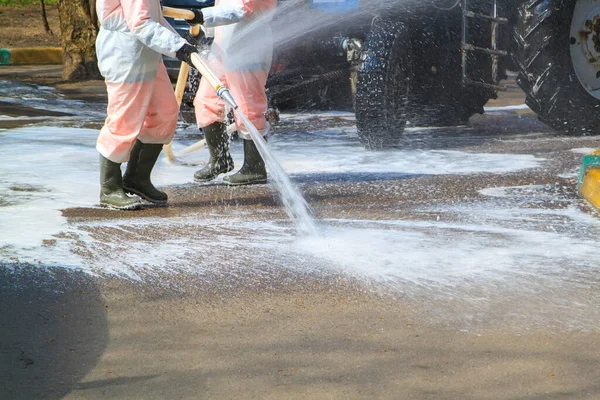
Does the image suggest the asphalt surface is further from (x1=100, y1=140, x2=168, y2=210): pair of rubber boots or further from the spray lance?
the spray lance

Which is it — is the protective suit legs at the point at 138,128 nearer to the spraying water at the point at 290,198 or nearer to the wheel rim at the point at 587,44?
the spraying water at the point at 290,198

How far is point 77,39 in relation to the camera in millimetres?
13852

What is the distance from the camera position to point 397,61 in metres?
8.00

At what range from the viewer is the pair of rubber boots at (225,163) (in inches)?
271

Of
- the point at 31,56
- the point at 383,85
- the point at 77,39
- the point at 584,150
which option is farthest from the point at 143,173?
the point at 31,56

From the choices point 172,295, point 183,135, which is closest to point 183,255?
point 172,295

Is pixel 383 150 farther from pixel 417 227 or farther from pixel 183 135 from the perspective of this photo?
pixel 417 227

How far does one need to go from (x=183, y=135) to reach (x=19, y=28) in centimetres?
1077

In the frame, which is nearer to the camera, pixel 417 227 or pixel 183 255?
pixel 183 255

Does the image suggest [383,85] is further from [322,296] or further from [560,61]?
[322,296]

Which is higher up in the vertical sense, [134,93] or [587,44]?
[134,93]

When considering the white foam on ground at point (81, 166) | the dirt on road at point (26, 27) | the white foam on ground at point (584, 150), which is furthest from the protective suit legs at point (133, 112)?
the dirt on road at point (26, 27)

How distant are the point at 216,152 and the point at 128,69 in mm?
1159


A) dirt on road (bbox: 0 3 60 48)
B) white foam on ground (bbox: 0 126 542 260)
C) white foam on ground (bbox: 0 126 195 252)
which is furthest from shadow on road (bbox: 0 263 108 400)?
dirt on road (bbox: 0 3 60 48)
